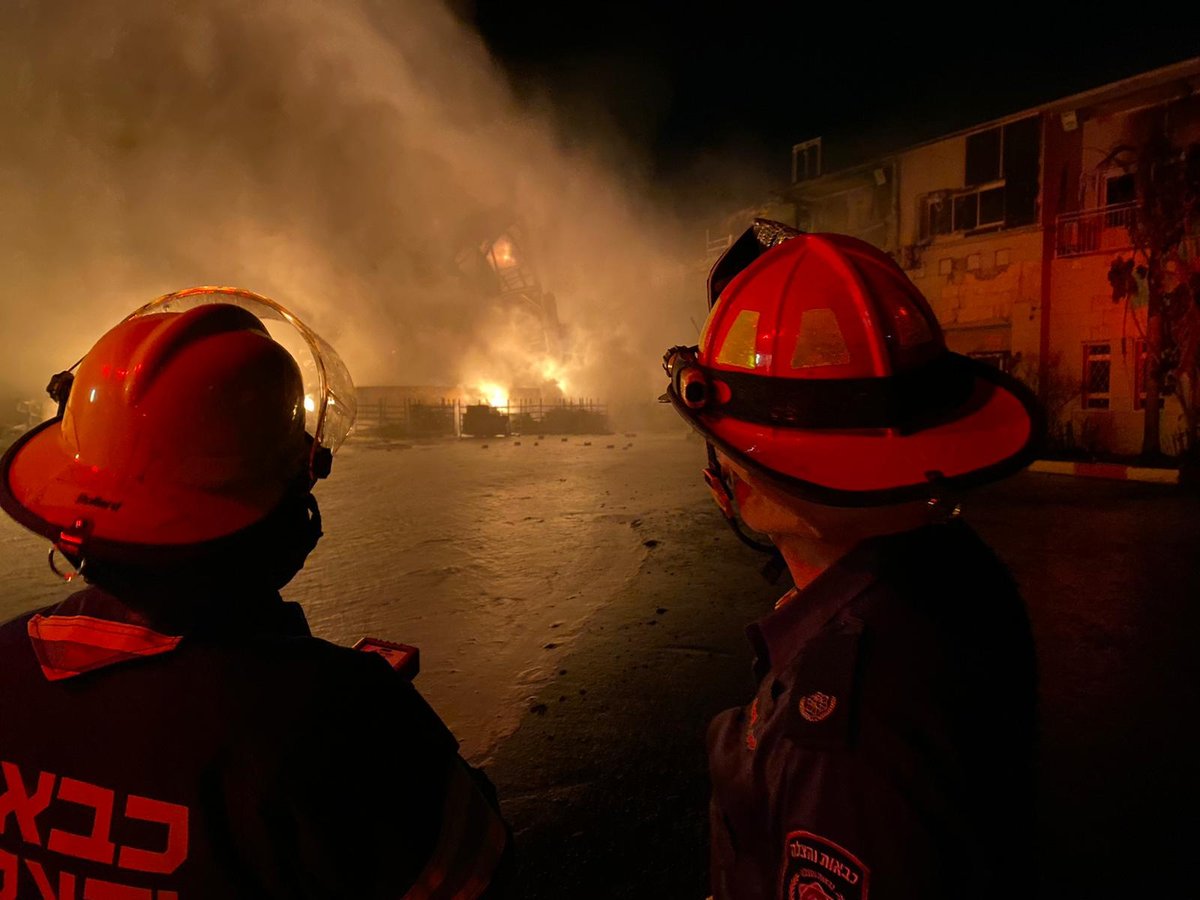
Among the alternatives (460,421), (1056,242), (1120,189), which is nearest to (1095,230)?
(1056,242)

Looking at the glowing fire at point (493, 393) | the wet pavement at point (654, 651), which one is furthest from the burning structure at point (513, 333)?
the wet pavement at point (654, 651)

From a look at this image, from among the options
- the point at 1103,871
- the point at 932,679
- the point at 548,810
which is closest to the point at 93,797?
the point at 932,679

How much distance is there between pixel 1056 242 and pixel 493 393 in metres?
31.7

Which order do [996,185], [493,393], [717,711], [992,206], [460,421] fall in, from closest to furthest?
1. [717,711]
2. [996,185]
3. [992,206]
4. [460,421]
5. [493,393]

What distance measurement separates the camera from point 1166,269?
1385cm

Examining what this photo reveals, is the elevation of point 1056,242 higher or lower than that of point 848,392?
higher

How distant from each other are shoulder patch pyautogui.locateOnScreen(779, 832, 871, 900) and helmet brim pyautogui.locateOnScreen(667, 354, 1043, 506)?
0.52m

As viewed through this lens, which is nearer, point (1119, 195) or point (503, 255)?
point (1119, 195)

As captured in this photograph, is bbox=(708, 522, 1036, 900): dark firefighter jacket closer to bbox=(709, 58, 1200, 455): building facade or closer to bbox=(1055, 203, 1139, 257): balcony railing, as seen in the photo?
bbox=(709, 58, 1200, 455): building facade

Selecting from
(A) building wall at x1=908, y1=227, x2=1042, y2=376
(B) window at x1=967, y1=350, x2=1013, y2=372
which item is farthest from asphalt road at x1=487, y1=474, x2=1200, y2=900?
(A) building wall at x1=908, y1=227, x2=1042, y2=376

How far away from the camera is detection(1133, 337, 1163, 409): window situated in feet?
46.1

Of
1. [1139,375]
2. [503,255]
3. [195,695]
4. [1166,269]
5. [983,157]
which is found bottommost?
[195,695]

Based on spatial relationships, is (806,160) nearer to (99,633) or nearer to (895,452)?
(895,452)

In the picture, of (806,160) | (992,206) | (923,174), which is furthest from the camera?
(806,160)
